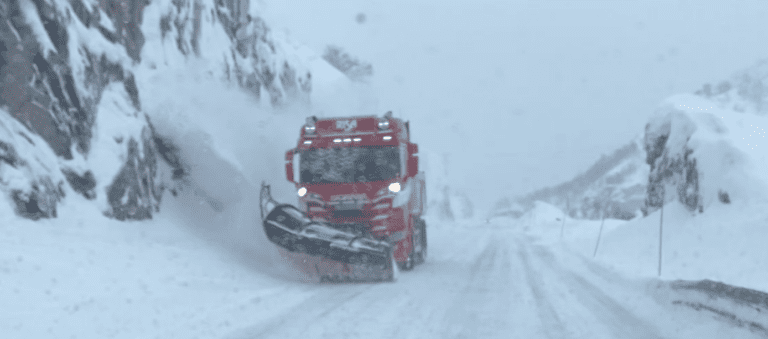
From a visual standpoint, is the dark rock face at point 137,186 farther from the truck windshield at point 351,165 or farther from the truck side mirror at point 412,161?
the truck side mirror at point 412,161

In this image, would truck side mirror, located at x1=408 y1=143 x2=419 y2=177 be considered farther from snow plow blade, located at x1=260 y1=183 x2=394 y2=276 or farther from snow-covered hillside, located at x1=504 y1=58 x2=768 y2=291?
Result: snow-covered hillside, located at x1=504 y1=58 x2=768 y2=291

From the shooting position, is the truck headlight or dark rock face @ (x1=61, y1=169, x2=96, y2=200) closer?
dark rock face @ (x1=61, y1=169, x2=96, y2=200)

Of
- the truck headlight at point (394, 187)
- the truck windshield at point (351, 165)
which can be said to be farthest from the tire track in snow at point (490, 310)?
the truck windshield at point (351, 165)

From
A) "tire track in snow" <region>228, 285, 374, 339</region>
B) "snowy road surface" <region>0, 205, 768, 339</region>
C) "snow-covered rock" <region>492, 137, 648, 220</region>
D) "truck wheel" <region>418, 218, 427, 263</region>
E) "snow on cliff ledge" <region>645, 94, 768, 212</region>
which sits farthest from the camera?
"snow-covered rock" <region>492, 137, 648, 220</region>

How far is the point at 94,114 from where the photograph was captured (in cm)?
1061

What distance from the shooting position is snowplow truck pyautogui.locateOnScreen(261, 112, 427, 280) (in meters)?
9.72

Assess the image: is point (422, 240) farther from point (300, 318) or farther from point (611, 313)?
point (300, 318)

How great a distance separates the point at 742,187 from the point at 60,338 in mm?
12357

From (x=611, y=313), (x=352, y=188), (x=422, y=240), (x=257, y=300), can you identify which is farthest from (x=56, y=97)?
(x=611, y=313)

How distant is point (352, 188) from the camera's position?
1041 centimetres

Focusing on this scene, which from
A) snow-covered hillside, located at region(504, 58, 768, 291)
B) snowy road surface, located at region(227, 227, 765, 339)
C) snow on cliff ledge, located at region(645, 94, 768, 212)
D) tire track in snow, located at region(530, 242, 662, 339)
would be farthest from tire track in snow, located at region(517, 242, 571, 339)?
snow on cliff ledge, located at region(645, 94, 768, 212)

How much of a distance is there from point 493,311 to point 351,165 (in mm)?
4701

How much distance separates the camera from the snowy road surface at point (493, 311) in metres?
5.49

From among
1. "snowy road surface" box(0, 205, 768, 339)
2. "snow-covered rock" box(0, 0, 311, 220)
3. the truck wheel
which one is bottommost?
the truck wheel
